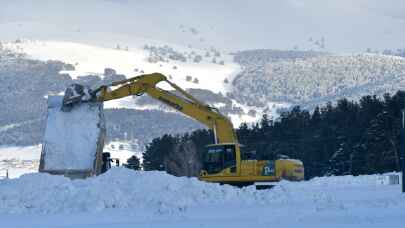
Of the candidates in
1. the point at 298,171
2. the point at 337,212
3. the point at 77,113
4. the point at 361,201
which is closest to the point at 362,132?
the point at 298,171

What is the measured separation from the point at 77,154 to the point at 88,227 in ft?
67.4

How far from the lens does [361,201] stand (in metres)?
30.0

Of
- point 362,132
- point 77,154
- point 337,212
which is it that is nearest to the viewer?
point 337,212

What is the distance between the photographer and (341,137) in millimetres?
81812

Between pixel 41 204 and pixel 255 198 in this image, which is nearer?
pixel 41 204

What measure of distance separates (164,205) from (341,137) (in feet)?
181

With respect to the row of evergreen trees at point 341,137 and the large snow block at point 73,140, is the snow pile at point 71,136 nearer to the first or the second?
the large snow block at point 73,140

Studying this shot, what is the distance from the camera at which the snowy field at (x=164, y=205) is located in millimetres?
23422

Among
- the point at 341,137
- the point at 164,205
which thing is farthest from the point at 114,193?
the point at 341,137

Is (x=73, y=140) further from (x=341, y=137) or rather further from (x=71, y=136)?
(x=341, y=137)

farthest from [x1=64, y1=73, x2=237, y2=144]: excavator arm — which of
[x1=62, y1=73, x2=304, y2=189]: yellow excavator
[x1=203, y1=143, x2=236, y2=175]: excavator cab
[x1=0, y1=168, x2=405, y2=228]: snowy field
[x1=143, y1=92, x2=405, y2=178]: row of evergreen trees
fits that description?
[x1=143, y1=92, x2=405, y2=178]: row of evergreen trees

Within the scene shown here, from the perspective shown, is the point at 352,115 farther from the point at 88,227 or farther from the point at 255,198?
the point at 88,227

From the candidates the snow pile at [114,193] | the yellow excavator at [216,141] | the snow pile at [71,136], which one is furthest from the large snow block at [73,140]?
the snow pile at [114,193]

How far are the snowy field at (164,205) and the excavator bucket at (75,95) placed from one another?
9.64 meters
